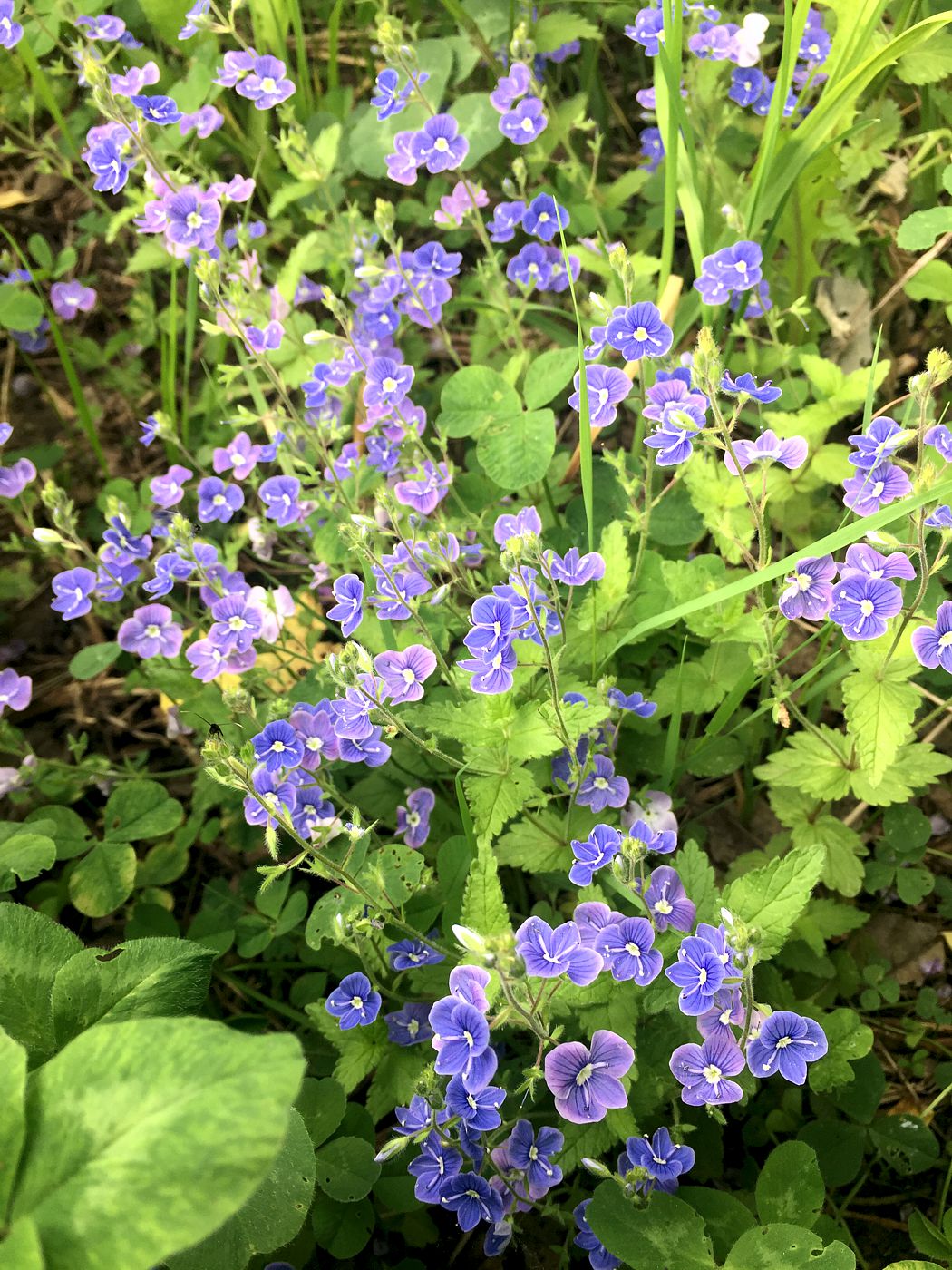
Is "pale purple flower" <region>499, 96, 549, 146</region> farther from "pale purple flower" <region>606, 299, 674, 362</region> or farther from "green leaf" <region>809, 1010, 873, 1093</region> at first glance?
"green leaf" <region>809, 1010, 873, 1093</region>

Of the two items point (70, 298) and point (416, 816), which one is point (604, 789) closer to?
point (416, 816)

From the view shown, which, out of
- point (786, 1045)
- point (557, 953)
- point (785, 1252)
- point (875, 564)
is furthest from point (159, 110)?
point (785, 1252)

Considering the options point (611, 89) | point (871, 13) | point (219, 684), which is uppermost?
point (871, 13)

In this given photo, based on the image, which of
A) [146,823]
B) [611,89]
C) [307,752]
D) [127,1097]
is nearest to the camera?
[127,1097]

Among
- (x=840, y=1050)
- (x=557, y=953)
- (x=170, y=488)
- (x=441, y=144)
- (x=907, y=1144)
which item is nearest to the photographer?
(x=557, y=953)

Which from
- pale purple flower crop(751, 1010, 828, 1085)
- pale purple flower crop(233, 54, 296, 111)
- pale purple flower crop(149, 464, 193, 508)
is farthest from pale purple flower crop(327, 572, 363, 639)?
pale purple flower crop(233, 54, 296, 111)

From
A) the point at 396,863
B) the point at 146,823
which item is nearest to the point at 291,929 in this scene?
the point at 146,823

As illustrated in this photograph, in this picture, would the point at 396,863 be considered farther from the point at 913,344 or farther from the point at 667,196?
the point at 913,344

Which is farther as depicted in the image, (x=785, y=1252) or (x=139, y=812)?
(x=139, y=812)
